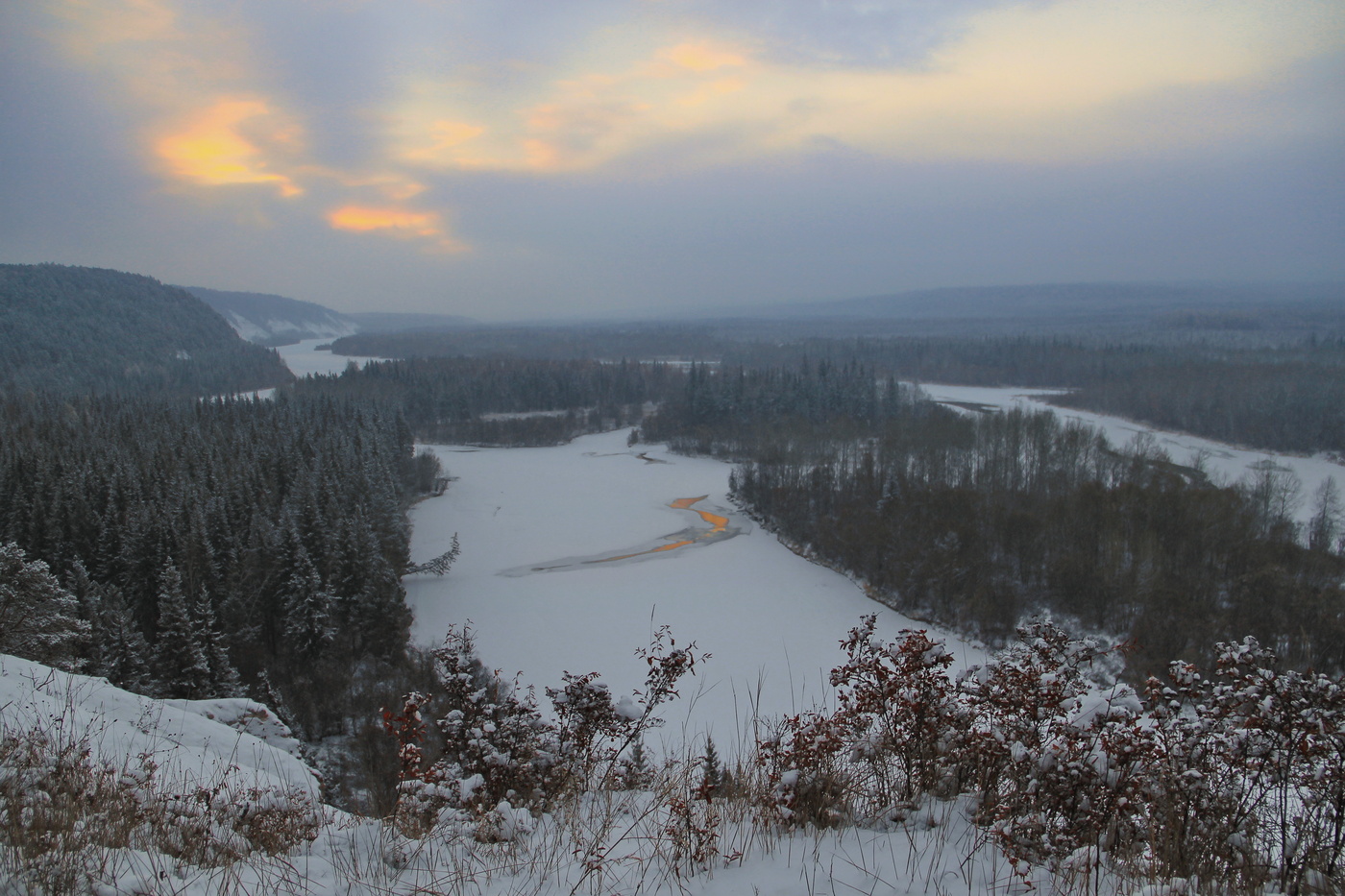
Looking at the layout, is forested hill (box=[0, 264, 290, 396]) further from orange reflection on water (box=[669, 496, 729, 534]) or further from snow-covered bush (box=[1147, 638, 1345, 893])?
snow-covered bush (box=[1147, 638, 1345, 893])

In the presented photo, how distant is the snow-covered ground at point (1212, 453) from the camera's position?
49875mm

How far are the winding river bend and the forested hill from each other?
8053 centimetres

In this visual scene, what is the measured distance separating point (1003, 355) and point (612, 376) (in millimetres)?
71240

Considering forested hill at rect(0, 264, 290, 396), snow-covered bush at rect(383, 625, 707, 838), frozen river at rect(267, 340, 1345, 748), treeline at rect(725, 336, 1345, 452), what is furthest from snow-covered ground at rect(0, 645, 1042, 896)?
forested hill at rect(0, 264, 290, 396)

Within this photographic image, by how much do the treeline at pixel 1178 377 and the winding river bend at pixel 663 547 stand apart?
53175mm

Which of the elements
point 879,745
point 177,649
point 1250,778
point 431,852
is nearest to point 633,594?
point 177,649

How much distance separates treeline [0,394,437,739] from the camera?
725 inches

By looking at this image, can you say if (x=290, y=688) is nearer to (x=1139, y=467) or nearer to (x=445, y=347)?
(x=1139, y=467)

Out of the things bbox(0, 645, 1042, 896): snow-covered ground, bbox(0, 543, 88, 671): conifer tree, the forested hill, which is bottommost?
bbox(0, 543, 88, 671): conifer tree

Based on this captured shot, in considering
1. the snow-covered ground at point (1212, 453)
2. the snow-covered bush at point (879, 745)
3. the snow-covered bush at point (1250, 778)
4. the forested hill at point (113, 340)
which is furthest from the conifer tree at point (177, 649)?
the forested hill at point (113, 340)

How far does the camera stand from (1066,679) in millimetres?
4293

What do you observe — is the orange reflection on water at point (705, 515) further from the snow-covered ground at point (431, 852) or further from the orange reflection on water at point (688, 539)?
the snow-covered ground at point (431, 852)

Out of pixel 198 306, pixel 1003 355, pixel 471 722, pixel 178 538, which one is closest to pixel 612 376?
pixel 1003 355

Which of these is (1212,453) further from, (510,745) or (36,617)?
(36,617)
